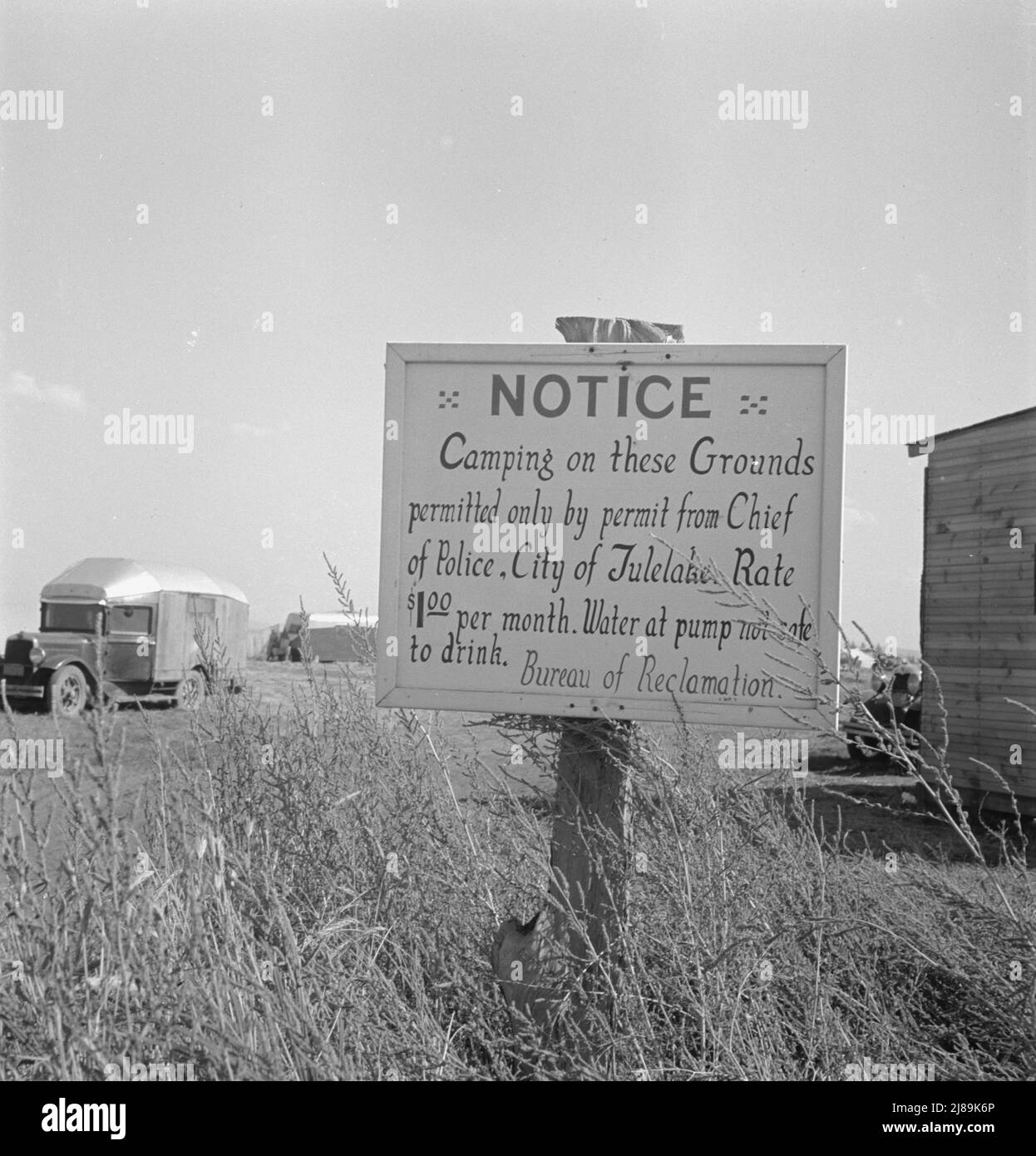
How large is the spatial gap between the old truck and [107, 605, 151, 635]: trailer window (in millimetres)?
15

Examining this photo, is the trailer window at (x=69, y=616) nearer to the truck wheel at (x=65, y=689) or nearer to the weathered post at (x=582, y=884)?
the truck wheel at (x=65, y=689)

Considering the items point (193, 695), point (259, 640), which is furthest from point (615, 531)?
point (259, 640)

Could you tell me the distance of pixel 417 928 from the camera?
3.20m

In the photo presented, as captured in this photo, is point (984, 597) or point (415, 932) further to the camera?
point (984, 597)

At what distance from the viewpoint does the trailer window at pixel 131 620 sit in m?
19.5

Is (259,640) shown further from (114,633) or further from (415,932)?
(415,932)

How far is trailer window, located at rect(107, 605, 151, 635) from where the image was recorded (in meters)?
19.5

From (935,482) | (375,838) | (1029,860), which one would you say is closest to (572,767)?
(375,838)

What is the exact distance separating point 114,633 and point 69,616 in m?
0.80

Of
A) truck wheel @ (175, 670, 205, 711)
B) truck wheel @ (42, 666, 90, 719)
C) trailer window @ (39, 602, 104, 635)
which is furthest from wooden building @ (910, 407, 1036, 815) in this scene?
trailer window @ (39, 602, 104, 635)

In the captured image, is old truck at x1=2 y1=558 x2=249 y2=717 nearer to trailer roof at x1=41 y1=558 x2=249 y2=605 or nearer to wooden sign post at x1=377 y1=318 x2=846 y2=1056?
trailer roof at x1=41 y1=558 x2=249 y2=605

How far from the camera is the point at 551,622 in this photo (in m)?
2.95

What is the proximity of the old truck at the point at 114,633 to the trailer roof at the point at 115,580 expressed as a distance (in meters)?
0.01
